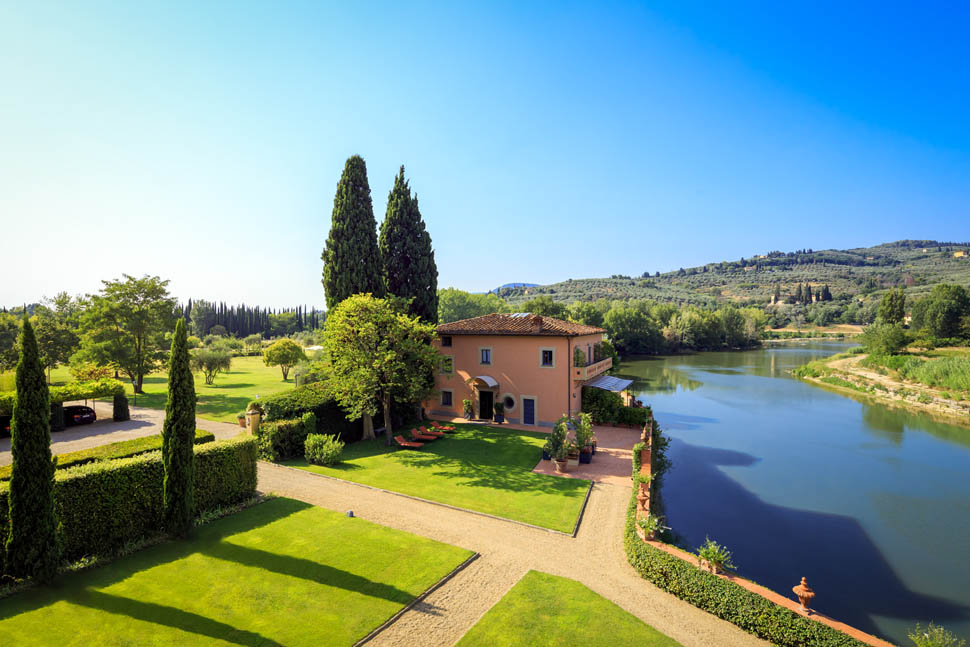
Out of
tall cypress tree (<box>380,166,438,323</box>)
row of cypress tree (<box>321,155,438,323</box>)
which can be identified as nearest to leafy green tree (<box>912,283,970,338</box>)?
tall cypress tree (<box>380,166,438,323</box>)

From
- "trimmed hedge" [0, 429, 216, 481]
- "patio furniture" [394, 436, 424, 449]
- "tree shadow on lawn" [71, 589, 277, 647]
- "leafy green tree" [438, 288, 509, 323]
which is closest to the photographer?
"tree shadow on lawn" [71, 589, 277, 647]

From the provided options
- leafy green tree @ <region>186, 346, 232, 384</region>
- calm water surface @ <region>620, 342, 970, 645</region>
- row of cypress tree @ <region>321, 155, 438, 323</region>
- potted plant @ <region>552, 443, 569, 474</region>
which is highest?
row of cypress tree @ <region>321, 155, 438, 323</region>

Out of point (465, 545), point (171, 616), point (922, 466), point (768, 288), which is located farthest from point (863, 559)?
point (768, 288)

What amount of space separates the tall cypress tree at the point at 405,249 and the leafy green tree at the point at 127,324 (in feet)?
63.9

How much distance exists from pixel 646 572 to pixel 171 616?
389 inches

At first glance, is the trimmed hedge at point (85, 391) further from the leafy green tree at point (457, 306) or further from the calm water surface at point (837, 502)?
the leafy green tree at point (457, 306)

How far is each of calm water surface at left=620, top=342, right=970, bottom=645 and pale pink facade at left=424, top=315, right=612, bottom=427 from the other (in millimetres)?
6832

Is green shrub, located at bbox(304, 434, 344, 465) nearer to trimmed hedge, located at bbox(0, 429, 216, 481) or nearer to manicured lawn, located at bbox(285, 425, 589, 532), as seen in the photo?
manicured lawn, located at bbox(285, 425, 589, 532)

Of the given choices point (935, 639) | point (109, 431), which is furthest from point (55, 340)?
point (935, 639)

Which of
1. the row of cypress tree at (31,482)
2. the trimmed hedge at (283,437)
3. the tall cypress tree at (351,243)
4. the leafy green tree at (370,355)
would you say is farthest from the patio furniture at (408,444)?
the row of cypress tree at (31,482)

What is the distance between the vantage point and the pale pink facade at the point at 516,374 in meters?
24.4

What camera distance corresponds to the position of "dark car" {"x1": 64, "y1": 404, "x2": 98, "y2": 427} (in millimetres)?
23781

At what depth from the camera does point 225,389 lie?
35406 mm

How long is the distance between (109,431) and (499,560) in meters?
23.1
